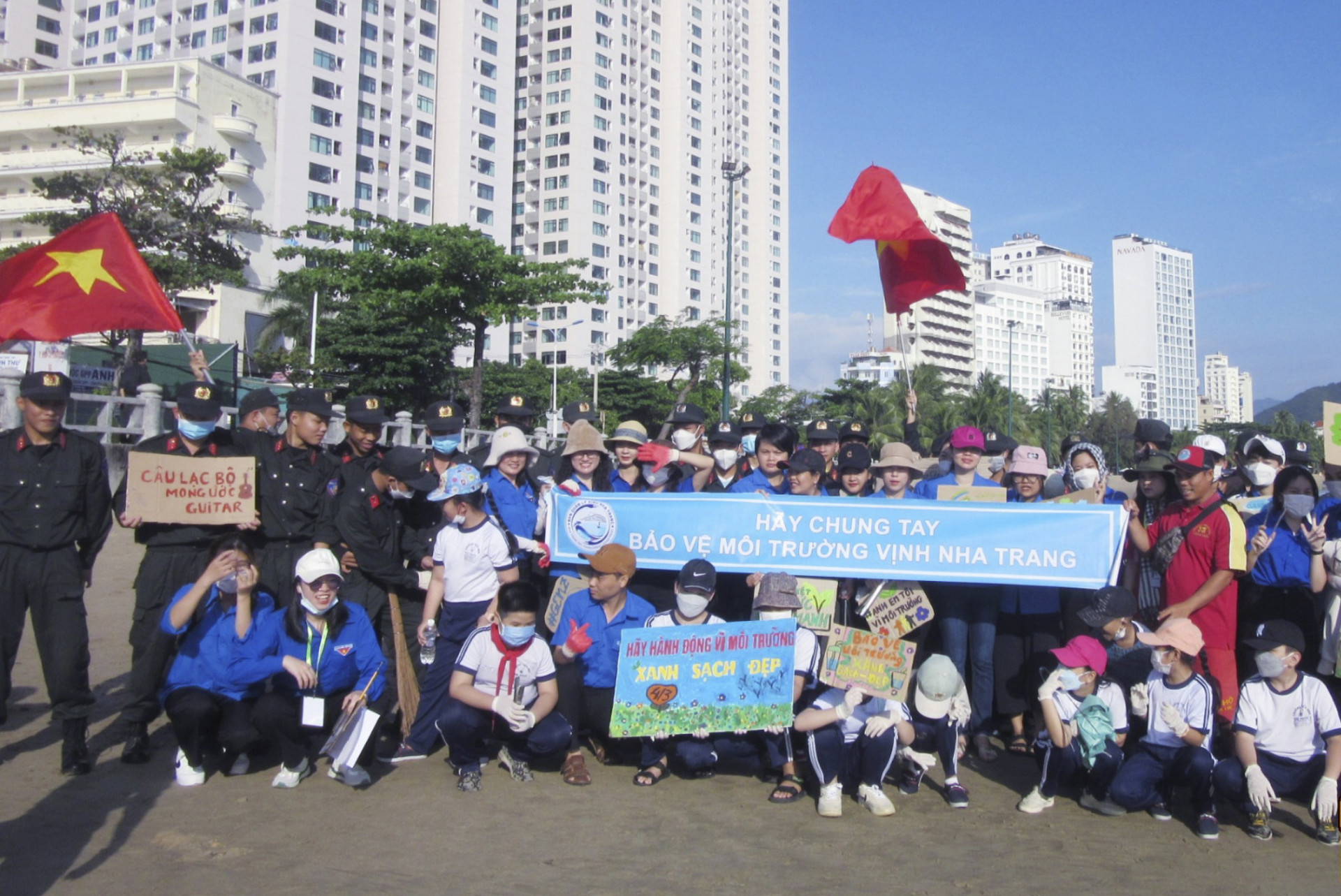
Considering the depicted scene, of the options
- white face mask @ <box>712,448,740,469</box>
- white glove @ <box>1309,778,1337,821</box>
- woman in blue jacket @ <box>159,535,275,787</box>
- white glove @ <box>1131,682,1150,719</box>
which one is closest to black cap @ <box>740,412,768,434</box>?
white face mask @ <box>712,448,740,469</box>

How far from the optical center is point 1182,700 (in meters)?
5.58

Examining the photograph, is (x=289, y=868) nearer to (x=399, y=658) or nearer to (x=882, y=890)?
(x=399, y=658)

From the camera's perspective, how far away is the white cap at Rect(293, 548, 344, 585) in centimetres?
582

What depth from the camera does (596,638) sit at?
6.22 metres

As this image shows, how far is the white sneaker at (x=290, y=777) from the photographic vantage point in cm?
579

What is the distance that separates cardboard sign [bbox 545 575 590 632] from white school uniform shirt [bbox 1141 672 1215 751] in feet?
10.6

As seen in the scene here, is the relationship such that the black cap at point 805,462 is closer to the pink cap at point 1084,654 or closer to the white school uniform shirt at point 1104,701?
the pink cap at point 1084,654

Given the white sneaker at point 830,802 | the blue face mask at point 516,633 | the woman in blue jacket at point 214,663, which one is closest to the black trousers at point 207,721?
the woman in blue jacket at point 214,663

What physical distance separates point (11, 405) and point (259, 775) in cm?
1316

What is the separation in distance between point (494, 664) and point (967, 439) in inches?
135

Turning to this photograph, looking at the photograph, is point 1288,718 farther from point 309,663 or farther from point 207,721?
point 207,721

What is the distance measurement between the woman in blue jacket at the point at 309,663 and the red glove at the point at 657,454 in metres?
2.11

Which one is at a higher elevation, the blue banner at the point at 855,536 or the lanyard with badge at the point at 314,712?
the blue banner at the point at 855,536

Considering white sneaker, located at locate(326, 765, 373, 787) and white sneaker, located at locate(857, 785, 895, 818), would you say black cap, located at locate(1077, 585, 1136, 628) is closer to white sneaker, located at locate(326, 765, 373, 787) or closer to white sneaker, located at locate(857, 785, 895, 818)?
white sneaker, located at locate(857, 785, 895, 818)
